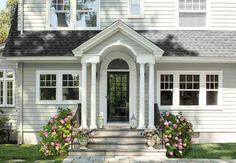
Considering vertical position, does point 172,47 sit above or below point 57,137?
above

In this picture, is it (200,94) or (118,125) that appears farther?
(200,94)

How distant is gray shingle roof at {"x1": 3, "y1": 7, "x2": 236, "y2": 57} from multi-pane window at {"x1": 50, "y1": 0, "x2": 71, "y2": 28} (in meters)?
0.44

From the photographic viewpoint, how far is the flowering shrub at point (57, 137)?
11992 millimetres

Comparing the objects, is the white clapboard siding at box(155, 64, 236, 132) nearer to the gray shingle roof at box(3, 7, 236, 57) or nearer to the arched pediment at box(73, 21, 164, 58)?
the gray shingle roof at box(3, 7, 236, 57)

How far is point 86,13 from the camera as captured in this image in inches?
599

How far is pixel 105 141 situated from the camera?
→ 12219 millimetres

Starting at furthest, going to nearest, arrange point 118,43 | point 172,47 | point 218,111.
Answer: point 218,111 → point 172,47 → point 118,43

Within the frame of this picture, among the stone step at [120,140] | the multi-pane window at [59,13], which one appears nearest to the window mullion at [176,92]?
the stone step at [120,140]

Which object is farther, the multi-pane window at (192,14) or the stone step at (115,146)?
the multi-pane window at (192,14)

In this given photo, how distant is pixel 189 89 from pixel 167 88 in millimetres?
928

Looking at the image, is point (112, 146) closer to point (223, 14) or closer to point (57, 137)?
point (57, 137)

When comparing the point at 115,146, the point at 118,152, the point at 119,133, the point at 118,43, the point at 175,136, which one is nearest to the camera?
the point at 118,152

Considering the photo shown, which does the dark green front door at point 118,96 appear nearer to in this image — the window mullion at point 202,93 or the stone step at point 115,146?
the stone step at point 115,146

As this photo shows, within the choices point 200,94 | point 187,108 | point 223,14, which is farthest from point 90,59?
point 223,14
